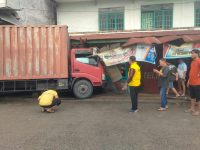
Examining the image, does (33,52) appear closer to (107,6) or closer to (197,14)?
(107,6)

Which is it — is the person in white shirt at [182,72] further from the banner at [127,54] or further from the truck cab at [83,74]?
the truck cab at [83,74]

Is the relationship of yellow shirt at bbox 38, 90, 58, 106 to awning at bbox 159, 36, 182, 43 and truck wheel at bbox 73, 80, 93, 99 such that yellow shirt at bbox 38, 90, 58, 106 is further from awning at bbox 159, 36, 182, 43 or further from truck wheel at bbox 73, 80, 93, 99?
awning at bbox 159, 36, 182, 43

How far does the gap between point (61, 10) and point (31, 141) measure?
538 inches

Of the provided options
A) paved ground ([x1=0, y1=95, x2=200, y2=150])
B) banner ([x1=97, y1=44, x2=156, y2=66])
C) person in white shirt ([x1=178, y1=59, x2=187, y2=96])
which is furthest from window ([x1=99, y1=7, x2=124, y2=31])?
paved ground ([x1=0, y1=95, x2=200, y2=150])

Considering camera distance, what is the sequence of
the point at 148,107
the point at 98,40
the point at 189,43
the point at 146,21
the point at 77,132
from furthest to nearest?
1. the point at 146,21
2. the point at 98,40
3. the point at 189,43
4. the point at 148,107
5. the point at 77,132

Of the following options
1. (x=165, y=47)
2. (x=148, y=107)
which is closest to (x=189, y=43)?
(x=165, y=47)

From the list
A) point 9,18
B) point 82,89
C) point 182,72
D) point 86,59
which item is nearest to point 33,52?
point 86,59

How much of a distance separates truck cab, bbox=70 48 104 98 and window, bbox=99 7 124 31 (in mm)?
5310

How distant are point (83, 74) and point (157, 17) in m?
6.86

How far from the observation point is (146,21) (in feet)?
64.4

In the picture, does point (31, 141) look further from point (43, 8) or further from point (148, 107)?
point (43, 8)

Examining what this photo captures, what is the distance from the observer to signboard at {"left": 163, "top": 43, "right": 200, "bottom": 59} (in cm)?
1495

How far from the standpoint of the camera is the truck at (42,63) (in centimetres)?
1420

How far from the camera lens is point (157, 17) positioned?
19531 millimetres
